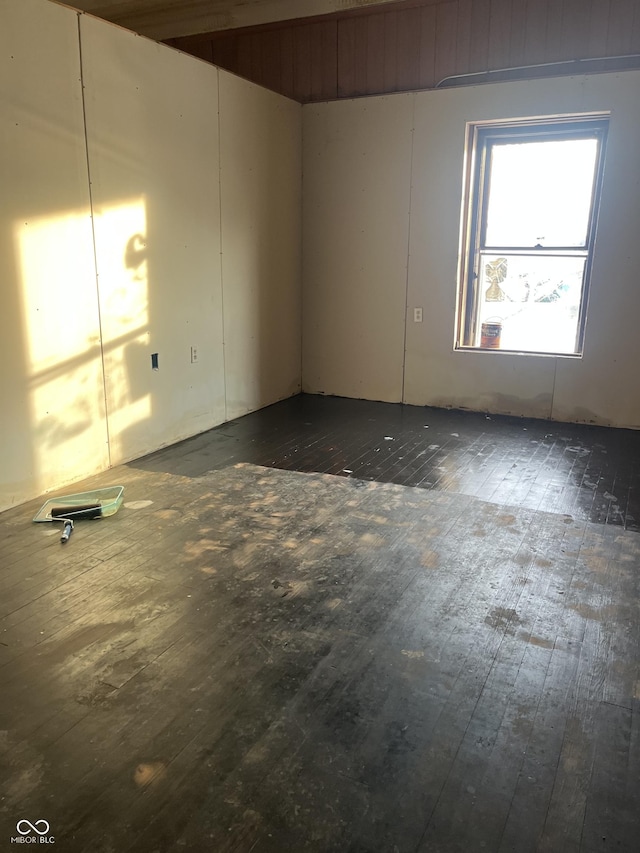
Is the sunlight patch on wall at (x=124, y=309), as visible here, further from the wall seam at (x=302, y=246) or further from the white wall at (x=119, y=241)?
the wall seam at (x=302, y=246)

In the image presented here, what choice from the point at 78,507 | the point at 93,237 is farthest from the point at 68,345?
the point at 78,507

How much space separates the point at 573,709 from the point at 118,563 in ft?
6.08

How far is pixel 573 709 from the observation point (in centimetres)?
192

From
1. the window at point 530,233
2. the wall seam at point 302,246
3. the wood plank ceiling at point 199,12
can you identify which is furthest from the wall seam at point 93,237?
the window at point 530,233

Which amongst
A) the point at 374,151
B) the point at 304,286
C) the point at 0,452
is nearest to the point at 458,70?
the point at 374,151

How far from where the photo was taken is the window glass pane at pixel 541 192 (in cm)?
503

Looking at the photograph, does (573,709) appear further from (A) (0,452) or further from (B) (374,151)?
(B) (374,151)

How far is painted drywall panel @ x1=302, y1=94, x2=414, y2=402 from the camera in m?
5.50

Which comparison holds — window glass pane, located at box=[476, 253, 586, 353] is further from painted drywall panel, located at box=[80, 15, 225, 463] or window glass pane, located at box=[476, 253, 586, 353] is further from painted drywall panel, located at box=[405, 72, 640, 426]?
painted drywall panel, located at box=[80, 15, 225, 463]

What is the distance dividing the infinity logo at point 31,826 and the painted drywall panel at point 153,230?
2.77 m

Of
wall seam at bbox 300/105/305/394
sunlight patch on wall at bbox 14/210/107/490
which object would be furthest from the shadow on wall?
wall seam at bbox 300/105/305/394

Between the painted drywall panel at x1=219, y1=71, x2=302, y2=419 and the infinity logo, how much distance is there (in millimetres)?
3877

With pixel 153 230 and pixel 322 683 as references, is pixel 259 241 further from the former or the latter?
pixel 322 683

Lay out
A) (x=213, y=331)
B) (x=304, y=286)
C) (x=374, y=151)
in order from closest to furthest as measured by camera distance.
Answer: (x=213, y=331)
(x=374, y=151)
(x=304, y=286)
